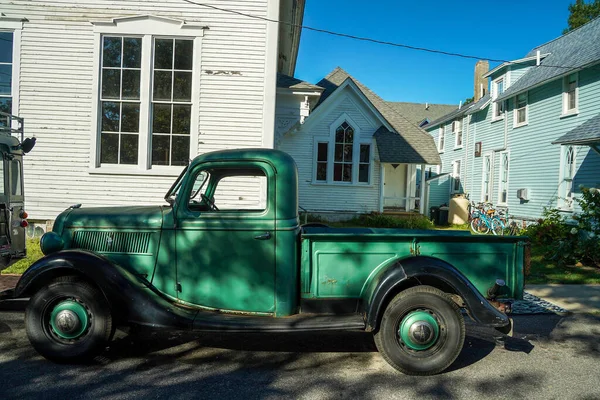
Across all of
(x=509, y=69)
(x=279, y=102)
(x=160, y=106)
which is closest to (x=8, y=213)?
(x=160, y=106)

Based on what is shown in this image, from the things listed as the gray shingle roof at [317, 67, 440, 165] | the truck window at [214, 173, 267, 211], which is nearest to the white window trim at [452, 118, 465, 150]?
the gray shingle roof at [317, 67, 440, 165]

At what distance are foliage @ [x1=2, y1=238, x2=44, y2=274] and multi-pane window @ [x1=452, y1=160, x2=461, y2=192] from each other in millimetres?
19696

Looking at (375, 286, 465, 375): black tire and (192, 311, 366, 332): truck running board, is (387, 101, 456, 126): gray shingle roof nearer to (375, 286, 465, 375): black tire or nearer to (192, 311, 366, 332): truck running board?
(375, 286, 465, 375): black tire

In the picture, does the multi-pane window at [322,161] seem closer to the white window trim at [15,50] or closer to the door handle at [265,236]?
the white window trim at [15,50]

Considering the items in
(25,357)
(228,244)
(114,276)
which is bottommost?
(25,357)

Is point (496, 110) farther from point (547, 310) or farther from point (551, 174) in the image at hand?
point (547, 310)

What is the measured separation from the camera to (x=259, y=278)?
4055mm

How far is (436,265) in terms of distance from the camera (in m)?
3.88

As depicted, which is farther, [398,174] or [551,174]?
[398,174]

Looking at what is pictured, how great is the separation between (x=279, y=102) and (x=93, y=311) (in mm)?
8197

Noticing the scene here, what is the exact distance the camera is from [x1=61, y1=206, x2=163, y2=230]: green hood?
4.23 metres

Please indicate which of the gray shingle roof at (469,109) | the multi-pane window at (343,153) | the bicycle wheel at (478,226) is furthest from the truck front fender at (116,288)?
the gray shingle roof at (469,109)

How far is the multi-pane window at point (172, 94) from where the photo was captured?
913 cm

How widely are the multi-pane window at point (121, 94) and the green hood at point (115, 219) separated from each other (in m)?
5.00
